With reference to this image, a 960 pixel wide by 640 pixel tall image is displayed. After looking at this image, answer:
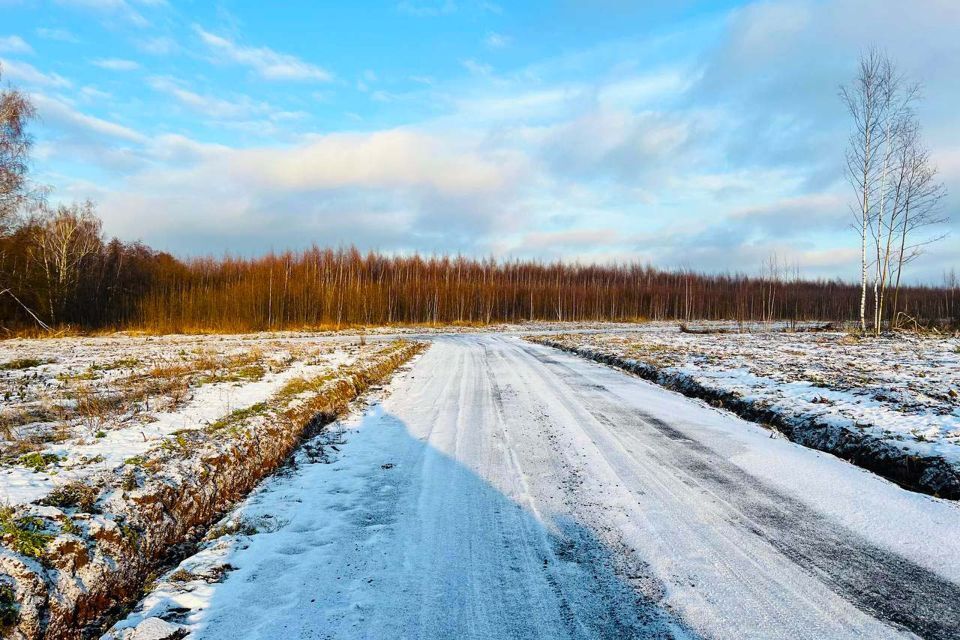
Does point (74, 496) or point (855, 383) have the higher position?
point (855, 383)

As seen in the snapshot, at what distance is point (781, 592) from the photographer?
2.67 m

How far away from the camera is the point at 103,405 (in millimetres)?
6480

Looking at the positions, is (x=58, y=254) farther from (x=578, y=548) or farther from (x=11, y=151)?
(x=578, y=548)

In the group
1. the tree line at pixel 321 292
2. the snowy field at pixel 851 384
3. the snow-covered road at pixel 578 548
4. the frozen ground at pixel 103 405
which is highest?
the tree line at pixel 321 292

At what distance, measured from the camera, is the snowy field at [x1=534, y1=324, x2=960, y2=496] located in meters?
5.61

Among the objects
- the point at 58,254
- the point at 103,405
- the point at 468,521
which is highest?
the point at 58,254

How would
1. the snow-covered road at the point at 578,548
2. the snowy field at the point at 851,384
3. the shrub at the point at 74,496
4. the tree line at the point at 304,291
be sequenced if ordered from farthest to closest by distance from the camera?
1. the tree line at the point at 304,291
2. the snowy field at the point at 851,384
3. the shrub at the point at 74,496
4. the snow-covered road at the point at 578,548

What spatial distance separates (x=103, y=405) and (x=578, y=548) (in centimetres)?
669

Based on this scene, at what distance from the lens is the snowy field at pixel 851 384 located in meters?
5.61

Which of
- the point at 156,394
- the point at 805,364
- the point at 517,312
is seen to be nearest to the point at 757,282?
the point at 517,312

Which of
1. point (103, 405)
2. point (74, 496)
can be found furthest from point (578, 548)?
point (103, 405)

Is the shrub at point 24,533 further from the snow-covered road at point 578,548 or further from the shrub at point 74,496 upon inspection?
the snow-covered road at point 578,548

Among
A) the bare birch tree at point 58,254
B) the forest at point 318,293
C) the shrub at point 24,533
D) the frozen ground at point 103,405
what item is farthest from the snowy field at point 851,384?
the bare birch tree at point 58,254

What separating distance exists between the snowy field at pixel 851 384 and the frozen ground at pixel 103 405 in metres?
7.63
